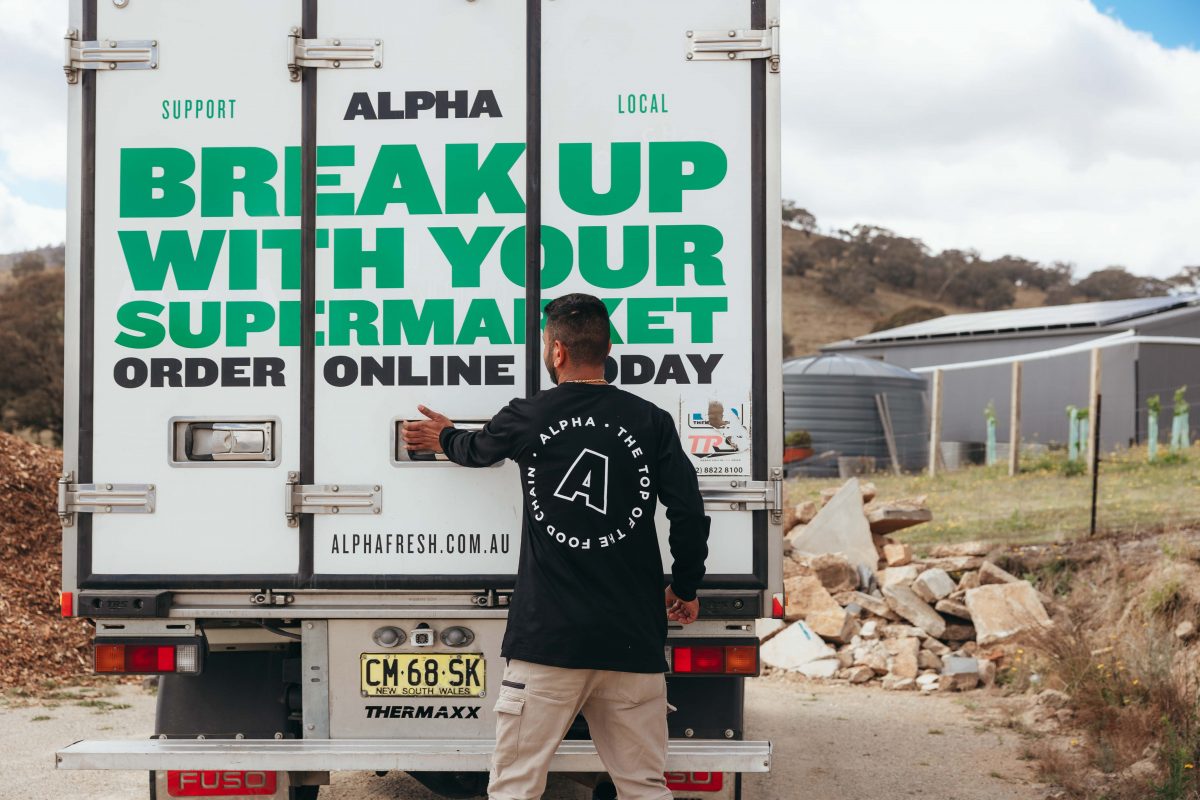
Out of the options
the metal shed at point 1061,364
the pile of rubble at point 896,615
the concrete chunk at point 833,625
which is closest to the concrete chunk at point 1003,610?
the pile of rubble at point 896,615

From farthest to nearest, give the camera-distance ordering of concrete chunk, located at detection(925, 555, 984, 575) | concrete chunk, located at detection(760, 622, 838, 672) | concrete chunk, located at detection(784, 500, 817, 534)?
concrete chunk, located at detection(784, 500, 817, 534) < concrete chunk, located at detection(925, 555, 984, 575) < concrete chunk, located at detection(760, 622, 838, 672)

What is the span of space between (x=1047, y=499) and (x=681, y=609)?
548 inches

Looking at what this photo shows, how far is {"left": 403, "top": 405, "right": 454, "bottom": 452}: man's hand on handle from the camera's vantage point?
13.2ft

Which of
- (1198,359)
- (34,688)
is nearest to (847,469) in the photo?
(1198,359)

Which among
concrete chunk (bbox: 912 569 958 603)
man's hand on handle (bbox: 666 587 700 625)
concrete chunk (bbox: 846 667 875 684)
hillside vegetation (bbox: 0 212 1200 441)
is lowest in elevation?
concrete chunk (bbox: 846 667 875 684)

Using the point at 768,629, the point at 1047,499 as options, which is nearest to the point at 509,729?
the point at 768,629

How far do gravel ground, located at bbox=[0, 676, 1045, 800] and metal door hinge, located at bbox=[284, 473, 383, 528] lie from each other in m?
1.96

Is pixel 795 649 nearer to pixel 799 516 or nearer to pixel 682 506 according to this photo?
pixel 799 516

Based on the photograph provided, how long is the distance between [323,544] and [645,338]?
4.35 feet

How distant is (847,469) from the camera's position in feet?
88.7

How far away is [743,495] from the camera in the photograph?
4102 mm

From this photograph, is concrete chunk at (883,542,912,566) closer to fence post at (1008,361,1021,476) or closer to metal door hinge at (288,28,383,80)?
metal door hinge at (288,28,383,80)

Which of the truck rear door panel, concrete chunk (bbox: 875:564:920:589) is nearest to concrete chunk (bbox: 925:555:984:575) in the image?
concrete chunk (bbox: 875:564:920:589)

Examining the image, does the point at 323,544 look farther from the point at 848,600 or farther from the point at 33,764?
the point at 848,600
